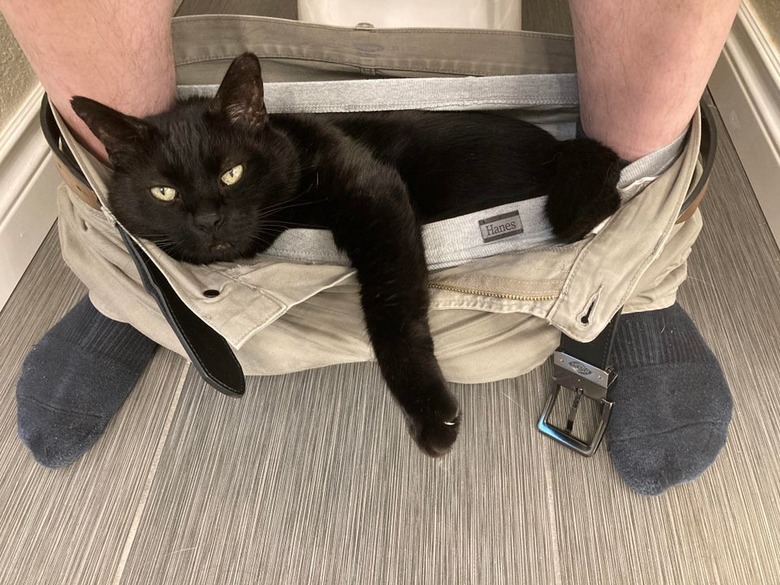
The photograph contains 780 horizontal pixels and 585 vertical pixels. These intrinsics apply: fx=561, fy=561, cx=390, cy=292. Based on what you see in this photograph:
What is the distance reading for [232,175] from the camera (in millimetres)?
632

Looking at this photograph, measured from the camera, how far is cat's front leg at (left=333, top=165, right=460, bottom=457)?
621 millimetres

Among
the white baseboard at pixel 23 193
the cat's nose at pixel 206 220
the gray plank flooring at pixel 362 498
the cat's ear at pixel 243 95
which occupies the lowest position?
the gray plank flooring at pixel 362 498

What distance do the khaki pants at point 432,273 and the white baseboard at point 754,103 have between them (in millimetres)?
403

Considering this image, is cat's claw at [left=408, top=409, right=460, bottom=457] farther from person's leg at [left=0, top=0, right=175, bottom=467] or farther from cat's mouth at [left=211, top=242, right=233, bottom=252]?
person's leg at [left=0, top=0, right=175, bottom=467]

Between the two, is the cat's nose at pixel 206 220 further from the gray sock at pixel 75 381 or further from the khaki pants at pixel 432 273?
the gray sock at pixel 75 381

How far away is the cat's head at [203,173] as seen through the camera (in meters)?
0.60

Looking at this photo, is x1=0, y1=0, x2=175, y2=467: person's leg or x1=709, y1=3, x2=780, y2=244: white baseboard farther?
x1=709, y1=3, x2=780, y2=244: white baseboard

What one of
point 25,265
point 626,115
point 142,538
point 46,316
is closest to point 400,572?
point 142,538

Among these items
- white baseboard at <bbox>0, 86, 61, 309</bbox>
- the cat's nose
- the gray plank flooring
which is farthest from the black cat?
white baseboard at <bbox>0, 86, 61, 309</bbox>

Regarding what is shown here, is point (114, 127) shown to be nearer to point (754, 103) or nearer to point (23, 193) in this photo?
point (23, 193)

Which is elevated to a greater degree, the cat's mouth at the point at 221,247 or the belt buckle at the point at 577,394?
the cat's mouth at the point at 221,247

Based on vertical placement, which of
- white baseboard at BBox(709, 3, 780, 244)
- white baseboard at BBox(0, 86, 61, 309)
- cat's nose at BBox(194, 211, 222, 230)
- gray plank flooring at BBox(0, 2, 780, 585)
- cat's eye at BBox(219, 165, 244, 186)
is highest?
cat's eye at BBox(219, 165, 244, 186)

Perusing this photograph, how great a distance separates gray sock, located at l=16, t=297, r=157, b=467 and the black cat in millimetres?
232

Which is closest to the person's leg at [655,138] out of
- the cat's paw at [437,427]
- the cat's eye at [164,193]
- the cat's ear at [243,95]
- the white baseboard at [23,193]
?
the cat's paw at [437,427]
